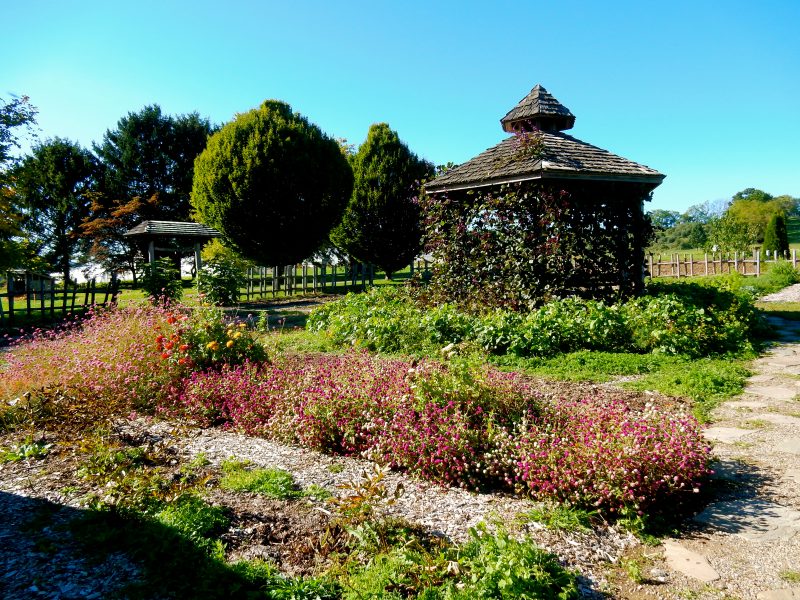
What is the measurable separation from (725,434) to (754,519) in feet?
4.75

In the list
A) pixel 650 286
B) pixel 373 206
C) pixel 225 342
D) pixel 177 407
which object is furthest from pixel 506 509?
pixel 373 206

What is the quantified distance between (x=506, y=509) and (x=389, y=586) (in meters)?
1.08

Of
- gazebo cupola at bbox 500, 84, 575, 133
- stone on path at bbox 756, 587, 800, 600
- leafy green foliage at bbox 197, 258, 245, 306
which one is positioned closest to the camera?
stone on path at bbox 756, 587, 800, 600

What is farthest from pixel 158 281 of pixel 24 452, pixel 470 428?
pixel 470 428

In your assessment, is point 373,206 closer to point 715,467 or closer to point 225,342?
point 225,342

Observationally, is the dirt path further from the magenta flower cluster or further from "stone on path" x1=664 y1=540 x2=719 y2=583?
the magenta flower cluster

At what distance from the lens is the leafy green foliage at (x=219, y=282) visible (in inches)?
661

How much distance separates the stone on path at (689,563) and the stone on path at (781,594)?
190 millimetres

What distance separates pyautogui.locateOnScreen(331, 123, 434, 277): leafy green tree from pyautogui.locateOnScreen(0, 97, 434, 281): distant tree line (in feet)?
0.16

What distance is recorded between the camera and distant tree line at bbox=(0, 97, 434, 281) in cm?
1994

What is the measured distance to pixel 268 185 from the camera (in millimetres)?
19984

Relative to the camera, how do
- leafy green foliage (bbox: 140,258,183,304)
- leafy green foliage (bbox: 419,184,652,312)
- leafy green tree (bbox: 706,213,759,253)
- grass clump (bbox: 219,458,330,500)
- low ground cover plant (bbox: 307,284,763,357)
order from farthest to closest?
1. leafy green tree (bbox: 706,213,759,253)
2. leafy green foliage (bbox: 140,258,183,304)
3. leafy green foliage (bbox: 419,184,652,312)
4. low ground cover plant (bbox: 307,284,763,357)
5. grass clump (bbox: 219,458,330,500)

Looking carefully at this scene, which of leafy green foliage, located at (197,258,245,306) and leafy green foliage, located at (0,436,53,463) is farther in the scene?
leafy green foliage, located at (197,258,245,306)

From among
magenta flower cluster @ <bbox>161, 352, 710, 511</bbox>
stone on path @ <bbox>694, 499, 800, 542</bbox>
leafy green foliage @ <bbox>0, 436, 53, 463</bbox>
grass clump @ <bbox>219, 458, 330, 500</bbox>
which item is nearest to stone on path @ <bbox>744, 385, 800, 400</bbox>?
magenta flower cluster @ <bbox>161, 352, 710, 511</bbox>
